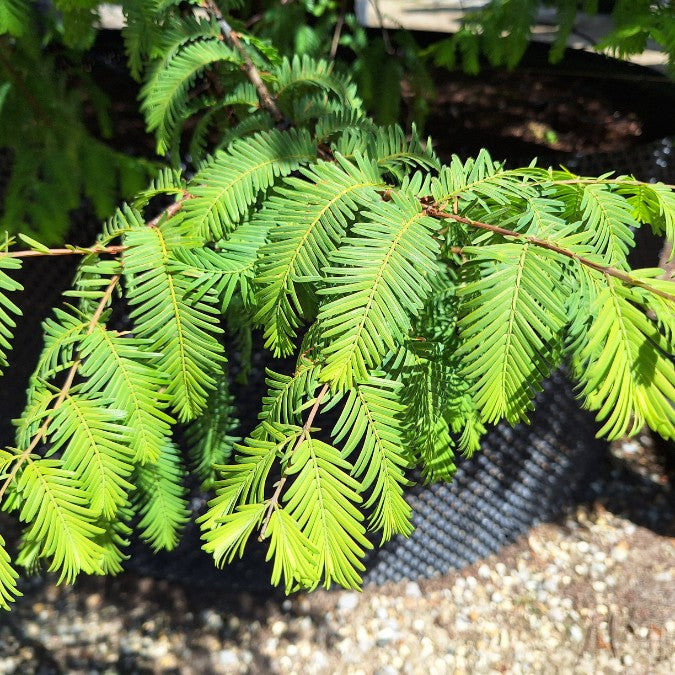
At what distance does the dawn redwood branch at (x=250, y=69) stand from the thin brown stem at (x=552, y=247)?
48cm

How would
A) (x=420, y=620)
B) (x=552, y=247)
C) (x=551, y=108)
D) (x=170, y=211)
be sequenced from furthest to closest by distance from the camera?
(x=551, y=108) → (x=420, y=620) → (x=170, y=211) → (x=552, y=247)

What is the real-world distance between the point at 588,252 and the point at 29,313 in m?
1.81

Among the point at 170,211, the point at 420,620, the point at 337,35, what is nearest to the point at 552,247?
the point at 170,211

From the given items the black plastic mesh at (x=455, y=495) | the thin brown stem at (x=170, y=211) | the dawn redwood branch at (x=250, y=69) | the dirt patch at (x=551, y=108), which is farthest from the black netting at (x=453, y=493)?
the thin brown stem at (x=170, y=211)

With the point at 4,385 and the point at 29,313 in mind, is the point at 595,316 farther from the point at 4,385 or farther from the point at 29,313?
the point at 4,385

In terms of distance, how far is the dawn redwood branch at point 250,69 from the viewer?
1075mm

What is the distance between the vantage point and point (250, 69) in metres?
1.11

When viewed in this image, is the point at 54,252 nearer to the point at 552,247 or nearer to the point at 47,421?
the point at 47,421

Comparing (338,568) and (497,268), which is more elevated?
(497,268)

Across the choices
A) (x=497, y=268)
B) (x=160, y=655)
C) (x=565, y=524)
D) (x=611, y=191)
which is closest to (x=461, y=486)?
(x=565, y=524)

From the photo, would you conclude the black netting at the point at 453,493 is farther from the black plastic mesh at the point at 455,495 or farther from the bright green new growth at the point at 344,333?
the bright green new growth at the point at 344,333

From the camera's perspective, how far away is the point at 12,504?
2.35 feet

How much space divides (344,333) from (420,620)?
1538 millimetres

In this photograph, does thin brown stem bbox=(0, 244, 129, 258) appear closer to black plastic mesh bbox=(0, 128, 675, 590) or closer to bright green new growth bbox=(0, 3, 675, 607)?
bright green new growth bbox=(0, 3, 675, 607)
